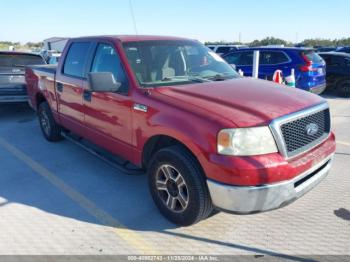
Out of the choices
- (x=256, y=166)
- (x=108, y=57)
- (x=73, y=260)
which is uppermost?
(x=108, y=57)

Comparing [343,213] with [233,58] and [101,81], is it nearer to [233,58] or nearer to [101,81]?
[101,81]

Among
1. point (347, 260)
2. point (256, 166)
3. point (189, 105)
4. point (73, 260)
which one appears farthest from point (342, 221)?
point (73, 260)

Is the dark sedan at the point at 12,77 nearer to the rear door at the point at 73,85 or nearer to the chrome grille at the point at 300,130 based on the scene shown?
the rear door at the point at 73,85

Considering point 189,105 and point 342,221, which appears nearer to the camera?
point 189,105

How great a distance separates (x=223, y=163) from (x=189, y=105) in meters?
0.68

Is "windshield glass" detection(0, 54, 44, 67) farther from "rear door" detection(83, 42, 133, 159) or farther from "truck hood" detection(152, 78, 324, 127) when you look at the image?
"truck hood" detection(152, 78, 324, 127)

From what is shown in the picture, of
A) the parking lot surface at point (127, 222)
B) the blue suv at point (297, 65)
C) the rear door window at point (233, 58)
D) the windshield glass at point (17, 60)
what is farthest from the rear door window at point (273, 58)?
the windshield glass at point (17, 60)

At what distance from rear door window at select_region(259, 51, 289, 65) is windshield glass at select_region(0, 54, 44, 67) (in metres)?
6.49

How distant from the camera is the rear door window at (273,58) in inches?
408

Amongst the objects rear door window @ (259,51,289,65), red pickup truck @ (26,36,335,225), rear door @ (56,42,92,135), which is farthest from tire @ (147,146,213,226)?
rear door window @ (259,51,289,65)

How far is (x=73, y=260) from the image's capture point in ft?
9.96

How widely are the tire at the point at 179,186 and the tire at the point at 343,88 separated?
33.2ft

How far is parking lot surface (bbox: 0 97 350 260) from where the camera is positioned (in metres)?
3.21

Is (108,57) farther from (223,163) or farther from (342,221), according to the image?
(342,221)
